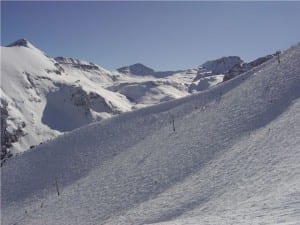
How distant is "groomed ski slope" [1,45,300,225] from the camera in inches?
1359

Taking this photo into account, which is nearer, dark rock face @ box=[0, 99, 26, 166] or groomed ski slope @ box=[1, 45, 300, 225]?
groomed ski slope @ box=[1, 45, 300, 225]

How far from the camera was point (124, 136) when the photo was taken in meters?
71.9

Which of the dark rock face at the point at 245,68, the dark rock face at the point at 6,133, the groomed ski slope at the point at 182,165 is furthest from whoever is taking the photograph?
the dark rock face at the point at 6,133

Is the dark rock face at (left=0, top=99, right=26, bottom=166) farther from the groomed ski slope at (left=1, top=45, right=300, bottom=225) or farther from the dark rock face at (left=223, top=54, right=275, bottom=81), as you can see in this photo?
the groomed ski slope at (left=1, top=45, right=300, bottom=225)

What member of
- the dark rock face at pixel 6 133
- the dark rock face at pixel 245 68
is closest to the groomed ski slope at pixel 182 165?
the dark rock face at pixel 245 68

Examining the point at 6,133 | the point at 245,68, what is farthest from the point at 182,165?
the point at 6,133

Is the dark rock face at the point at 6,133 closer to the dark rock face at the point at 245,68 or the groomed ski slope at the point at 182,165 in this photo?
the dark rock face at the point at 245,68

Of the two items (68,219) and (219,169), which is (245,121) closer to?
(219,169)

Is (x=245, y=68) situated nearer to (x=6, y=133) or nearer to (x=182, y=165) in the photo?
(x=6, y=133)

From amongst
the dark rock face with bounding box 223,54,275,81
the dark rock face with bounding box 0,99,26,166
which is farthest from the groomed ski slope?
the dark rock face with bounding box 0,99,26,166

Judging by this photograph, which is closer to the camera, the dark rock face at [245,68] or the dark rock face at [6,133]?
the dark rock face at [245,68]

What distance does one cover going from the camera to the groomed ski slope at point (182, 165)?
113ft

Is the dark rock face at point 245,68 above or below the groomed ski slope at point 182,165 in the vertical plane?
above

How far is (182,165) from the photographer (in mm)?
52938
